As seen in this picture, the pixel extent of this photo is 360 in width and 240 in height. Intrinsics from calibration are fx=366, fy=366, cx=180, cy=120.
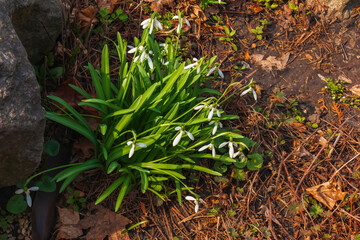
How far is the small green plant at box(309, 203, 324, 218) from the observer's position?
2930mm

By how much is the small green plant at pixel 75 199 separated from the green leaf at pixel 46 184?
0.61 ft

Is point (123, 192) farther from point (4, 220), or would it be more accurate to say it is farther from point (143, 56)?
point (143, 56)

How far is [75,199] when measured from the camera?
2650 mm

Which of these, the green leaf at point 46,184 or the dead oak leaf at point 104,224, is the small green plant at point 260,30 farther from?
the green leaf at point 46,184

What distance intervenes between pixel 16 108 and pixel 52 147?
0.69 metres

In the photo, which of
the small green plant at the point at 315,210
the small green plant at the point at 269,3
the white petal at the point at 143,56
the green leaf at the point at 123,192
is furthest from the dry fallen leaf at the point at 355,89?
the green leaf at the point at 123,192

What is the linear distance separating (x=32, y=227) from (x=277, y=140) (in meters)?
2.08

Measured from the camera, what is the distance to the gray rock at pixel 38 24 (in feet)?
8.45

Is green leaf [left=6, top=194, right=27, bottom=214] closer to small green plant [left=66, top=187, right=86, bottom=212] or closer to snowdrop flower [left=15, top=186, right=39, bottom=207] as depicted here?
snowdrop flower [left=15, top=186, right=39, bottom=207]

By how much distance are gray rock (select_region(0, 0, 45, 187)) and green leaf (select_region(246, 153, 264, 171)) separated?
1614 millimetres

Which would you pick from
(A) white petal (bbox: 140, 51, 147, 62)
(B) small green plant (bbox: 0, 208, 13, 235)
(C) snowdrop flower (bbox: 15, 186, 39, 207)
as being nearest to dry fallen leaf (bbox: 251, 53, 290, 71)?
(A) white petal (bbox: 140, 51, 147, 62)

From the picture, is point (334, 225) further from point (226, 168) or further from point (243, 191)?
point (226, 168)

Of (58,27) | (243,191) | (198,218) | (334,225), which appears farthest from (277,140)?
(58,27)

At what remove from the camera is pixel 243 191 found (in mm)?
2947
